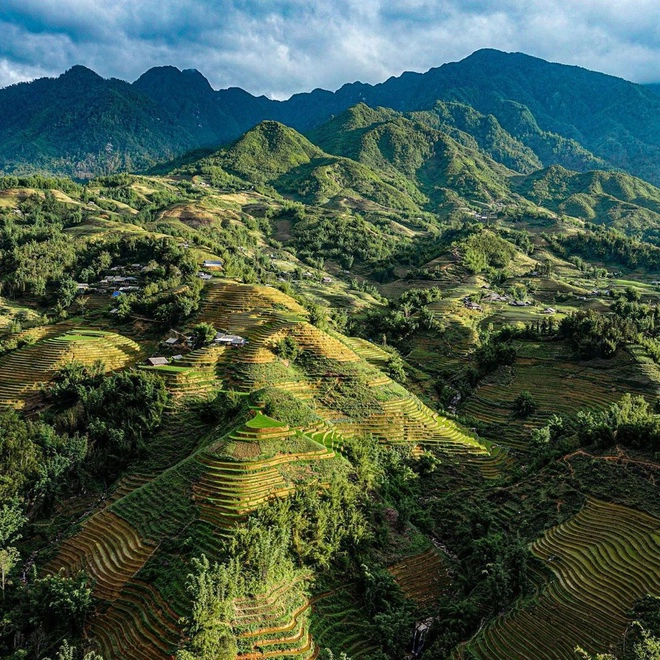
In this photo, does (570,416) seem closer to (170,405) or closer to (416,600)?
(416,600)

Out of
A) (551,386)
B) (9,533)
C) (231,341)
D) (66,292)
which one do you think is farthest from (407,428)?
(66,292)

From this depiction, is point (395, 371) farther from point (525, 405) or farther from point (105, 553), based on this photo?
point (105, 553)

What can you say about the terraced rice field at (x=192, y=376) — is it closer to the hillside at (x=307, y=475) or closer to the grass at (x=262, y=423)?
the hillside at (x=307, y=475)

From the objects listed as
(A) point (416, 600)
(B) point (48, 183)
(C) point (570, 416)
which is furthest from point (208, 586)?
(B) point (48, 183)

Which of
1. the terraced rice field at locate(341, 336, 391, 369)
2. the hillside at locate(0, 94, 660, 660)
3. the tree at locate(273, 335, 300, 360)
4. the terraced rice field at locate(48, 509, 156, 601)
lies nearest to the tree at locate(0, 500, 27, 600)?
the hillside at locate(0, 94, 660, 660)

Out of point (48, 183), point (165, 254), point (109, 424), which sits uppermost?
point (48, 183)

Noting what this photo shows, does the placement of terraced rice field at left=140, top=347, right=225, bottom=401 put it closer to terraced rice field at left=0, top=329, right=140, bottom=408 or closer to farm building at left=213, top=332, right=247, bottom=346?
farm building at left=213, top=332, right=247, bottom=346
